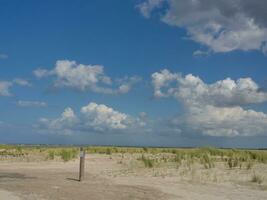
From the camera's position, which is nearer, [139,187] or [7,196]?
[7,196]

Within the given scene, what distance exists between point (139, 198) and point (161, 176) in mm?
8322

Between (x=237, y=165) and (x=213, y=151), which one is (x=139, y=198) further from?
(x=213, y=151)

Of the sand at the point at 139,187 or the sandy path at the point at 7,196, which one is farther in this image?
the sand at the point at 139,187

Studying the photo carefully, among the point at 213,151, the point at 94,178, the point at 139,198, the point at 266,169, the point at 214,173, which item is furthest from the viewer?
the point at 213,151

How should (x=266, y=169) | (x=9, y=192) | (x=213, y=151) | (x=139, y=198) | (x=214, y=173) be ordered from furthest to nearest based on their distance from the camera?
1. (x=213, y=151)
2. (x=266, y=169)
3. (x=214, y=173)
4. (x=9, y=192)
5. (x=139, y=198)

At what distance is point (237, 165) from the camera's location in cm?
3191

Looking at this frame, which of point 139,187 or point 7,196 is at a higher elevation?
point 139,187

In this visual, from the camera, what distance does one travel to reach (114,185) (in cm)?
2136

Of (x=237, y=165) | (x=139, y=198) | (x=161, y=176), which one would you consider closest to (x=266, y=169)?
(x=237, y=165)

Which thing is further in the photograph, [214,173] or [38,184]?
[214,173]

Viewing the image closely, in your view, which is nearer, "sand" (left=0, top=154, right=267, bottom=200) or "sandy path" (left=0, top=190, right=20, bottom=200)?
"sandy path" (left=0, top=190, right=20, bottom=200)

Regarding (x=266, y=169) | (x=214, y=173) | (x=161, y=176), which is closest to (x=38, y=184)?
(x=161, y=176)

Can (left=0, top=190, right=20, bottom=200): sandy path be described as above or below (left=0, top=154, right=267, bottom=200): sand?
below

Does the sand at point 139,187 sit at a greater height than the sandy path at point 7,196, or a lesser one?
greater
